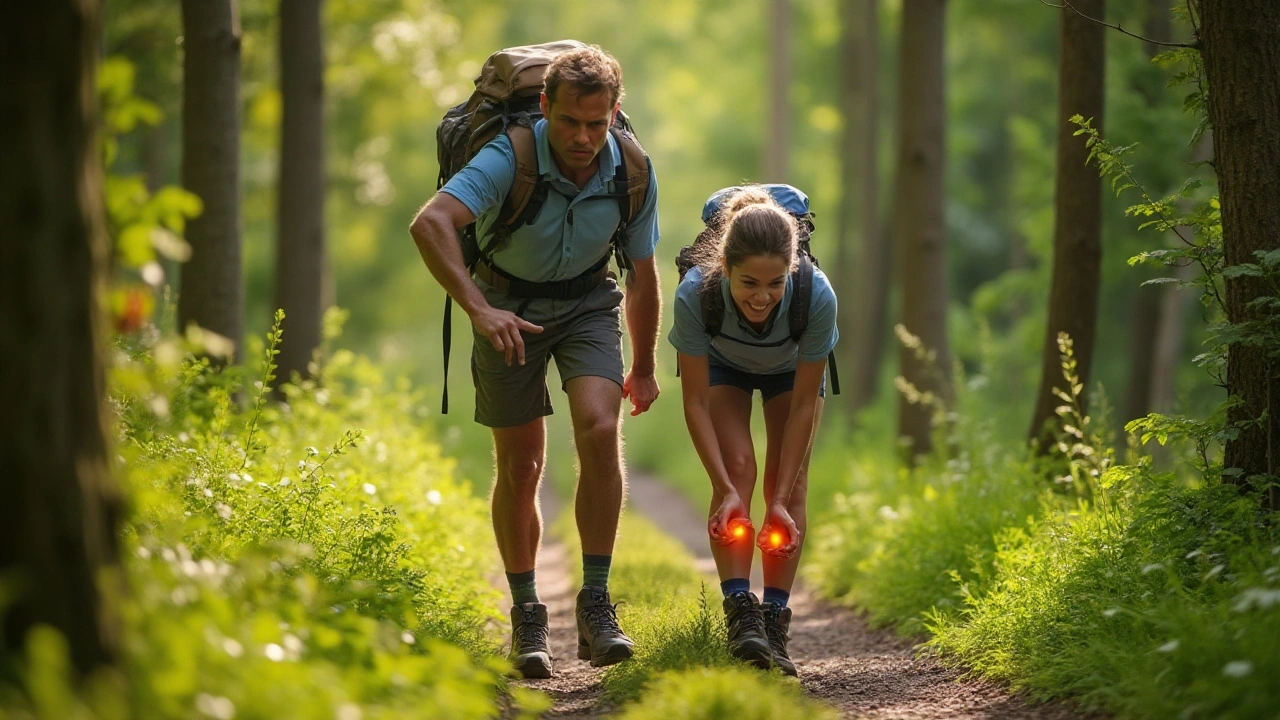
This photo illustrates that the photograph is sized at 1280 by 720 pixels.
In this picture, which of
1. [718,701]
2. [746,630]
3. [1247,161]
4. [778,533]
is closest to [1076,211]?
[1247,161]

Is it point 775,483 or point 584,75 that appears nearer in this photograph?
point 584,75

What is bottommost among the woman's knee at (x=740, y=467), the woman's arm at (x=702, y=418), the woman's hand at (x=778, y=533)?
the woman's hand at (x=778, y=533)

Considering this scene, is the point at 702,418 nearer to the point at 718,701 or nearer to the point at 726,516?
the point at 726,516

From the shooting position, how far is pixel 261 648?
309 centimetres

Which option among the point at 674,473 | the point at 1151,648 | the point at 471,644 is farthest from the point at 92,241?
the point at 674,473

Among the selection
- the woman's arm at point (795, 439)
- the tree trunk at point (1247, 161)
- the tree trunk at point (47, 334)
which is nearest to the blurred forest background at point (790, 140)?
the tree trunk at point (1247, 161)

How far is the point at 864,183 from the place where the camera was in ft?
57.9

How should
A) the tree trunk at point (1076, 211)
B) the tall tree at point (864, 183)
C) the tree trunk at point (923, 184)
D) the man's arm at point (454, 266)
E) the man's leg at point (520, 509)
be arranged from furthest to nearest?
the tall tree at point (864, 183), the tree trunk at point (923, 184), the tree trunk at point (1076, 211), the man's leg at point (520, 509), the man's arm at point (454, 266)

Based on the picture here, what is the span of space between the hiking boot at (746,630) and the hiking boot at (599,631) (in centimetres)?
44

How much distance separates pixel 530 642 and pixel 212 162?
14.7 ft

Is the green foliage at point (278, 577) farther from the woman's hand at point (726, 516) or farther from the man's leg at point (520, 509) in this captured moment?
the woman's hand at point (726, 516)

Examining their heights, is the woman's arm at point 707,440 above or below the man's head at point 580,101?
below

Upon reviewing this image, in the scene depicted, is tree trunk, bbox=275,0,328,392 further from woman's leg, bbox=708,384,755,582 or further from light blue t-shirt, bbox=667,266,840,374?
light blue t-shirt, bbox=667,266,840,374

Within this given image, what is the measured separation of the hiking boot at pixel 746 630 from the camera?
494cm
